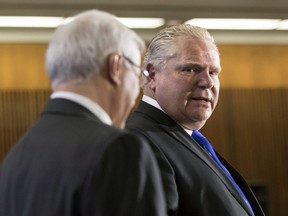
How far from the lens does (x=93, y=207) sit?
57.1 inches

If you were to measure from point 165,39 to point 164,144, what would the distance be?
0.49 metres

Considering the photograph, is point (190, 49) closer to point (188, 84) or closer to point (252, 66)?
point (188, 84)

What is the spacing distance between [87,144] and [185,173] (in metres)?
0.89

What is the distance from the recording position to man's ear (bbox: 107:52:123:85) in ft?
5.23

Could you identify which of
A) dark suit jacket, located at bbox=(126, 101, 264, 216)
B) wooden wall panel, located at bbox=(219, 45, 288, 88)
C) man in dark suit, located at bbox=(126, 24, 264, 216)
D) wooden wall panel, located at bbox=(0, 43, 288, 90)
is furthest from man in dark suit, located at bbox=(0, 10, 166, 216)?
wooden wall panel, located at bbox=(219, 45, 288, 88)

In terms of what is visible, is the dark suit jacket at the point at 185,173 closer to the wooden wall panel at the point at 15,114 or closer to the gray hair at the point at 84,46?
the gray hair at the point at 84,46

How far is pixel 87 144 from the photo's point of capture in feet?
4.90

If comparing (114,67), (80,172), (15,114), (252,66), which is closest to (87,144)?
(80,172)

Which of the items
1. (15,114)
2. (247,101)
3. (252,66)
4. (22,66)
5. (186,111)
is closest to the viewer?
(186,111)

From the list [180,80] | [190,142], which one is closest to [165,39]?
[180,80]

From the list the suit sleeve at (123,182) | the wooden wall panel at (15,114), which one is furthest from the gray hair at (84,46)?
the wooden wall panel at (15,114)

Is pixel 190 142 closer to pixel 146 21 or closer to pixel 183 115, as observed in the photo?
pixel 183 115

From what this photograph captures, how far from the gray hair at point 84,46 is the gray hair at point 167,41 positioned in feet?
3.36

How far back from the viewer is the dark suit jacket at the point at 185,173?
2.26 metres
